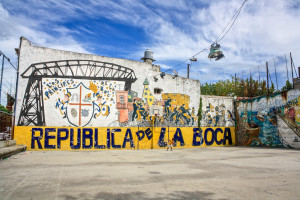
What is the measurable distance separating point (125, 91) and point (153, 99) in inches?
102

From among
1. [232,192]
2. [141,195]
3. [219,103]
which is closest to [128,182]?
[141,195]

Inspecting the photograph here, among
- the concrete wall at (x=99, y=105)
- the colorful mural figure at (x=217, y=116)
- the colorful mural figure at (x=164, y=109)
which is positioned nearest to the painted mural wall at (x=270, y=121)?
the colorful mural figure at (x=217, y=116)

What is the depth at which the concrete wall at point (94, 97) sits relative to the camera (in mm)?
17031

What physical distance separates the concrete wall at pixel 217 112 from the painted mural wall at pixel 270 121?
830mm

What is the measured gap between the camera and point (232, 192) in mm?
5543

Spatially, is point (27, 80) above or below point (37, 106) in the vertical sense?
above

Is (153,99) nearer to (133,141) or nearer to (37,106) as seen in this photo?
(133,141)

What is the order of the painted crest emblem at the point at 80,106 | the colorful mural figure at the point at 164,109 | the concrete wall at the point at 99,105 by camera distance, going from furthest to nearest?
1. the colorful mural figure at the point at 164,109
2. the painted crest emblem at the point at 80,106
3. the concrete wall at the point at 99,105

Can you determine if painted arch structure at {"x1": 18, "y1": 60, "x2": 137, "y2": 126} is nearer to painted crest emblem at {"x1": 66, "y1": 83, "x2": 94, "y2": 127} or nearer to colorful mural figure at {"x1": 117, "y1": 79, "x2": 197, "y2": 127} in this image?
painted crest emblem at {"x1": 66, "y1": 83, "x2": 94, "y2": 127}

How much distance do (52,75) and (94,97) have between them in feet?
11.4

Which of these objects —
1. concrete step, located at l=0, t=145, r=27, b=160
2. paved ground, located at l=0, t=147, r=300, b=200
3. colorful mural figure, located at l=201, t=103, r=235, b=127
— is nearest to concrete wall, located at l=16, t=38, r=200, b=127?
colorful mural figure, located at l=201, t=103, r=235, b=127

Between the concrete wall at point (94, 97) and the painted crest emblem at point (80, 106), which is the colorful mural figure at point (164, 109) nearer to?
the concrete wall at point (94, 97)

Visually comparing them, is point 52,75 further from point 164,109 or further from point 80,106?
point 164,109

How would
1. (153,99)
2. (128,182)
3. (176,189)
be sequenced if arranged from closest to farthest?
(176,189) → (128,182) → (153,99)
